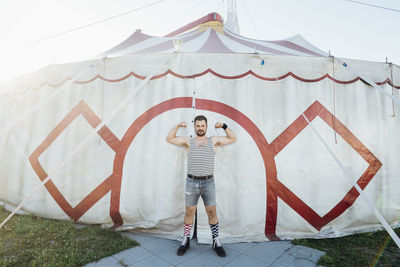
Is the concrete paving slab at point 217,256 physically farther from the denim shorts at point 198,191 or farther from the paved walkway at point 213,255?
the denim shorts at point 198,191

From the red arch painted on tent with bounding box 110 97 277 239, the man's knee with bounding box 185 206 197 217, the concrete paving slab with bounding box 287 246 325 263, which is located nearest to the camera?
the concrete paving slab with bounding box 287 246 325 263

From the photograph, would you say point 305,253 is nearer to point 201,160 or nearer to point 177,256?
point 177,256

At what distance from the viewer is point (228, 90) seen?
9.56ft

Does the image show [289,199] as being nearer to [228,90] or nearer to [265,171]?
[265,171]

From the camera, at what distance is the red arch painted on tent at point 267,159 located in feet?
9.06

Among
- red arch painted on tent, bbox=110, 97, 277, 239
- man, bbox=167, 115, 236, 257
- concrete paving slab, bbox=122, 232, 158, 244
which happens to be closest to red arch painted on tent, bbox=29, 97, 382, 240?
red arch painted on tent, bbox=110, 97, 277, 239

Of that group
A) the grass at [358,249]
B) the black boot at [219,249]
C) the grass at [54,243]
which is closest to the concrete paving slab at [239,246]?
the black boot at [219,249]

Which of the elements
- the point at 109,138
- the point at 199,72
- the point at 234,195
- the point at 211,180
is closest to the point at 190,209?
the point at 211,180

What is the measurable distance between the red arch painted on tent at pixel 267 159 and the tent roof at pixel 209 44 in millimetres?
972

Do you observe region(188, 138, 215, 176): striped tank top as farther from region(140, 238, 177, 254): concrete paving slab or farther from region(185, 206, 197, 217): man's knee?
region(140, 238, 177, 254): concrete paving slab

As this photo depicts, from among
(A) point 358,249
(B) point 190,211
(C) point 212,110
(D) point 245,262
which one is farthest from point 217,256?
(C) point 212,110

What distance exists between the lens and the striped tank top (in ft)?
7.48

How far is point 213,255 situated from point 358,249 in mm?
1692

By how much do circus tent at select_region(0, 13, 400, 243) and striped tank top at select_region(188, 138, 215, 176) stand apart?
0.50 metres
